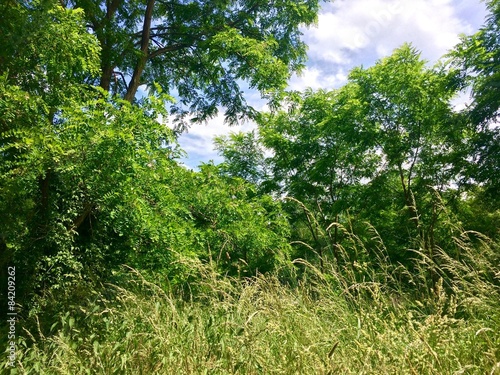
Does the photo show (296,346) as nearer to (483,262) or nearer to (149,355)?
A: (149,355)

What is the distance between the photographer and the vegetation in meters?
2.64

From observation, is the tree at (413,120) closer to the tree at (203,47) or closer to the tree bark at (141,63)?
the tree at (203,47)

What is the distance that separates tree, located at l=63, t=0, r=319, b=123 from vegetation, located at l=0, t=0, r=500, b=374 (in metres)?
0.07

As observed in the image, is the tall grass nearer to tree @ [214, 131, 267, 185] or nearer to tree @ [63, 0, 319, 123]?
tree @ [63, 0, 319, 123]

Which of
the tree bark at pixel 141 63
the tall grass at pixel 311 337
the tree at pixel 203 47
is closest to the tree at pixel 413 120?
the tree at pixel 203 47

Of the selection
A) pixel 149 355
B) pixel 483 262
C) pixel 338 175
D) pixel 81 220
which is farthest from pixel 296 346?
pixel 338 175

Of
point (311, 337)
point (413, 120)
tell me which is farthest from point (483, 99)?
point (311, 337)

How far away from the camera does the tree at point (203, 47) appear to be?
895cm

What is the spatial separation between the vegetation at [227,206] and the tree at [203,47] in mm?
67

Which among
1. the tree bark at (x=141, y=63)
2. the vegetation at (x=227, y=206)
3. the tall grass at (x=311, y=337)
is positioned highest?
the tree bark at (x=141, y=63)

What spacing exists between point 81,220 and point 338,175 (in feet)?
35.8

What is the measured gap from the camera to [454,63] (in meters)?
11.0

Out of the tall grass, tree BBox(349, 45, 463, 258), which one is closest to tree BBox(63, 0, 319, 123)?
tree BBox(349, 45, 463, 258)

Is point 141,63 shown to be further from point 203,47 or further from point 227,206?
point 227,206
